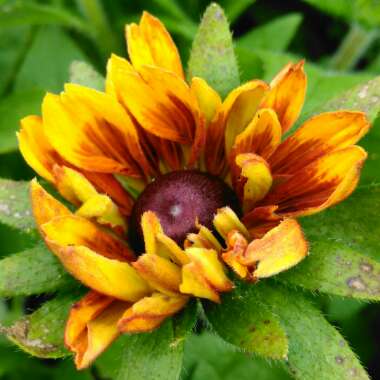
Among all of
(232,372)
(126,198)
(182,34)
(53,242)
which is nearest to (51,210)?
(53,242)

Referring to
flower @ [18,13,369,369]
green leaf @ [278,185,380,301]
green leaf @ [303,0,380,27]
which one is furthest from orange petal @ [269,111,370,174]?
green leaf @ [303,0,380,27]

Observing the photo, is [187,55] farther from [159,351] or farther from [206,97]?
[159,351]

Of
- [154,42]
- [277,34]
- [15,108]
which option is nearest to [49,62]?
[15,108]

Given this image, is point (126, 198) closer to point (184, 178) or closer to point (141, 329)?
point (184, 178)

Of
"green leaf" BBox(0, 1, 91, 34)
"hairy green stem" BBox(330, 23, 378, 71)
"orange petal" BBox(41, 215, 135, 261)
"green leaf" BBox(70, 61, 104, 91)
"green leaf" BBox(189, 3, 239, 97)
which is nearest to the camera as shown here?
"orange petal" BBox(41, 215, 135, 261)

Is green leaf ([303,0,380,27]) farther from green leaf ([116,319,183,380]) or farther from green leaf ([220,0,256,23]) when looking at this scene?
green leaf ([116,319,183,380])

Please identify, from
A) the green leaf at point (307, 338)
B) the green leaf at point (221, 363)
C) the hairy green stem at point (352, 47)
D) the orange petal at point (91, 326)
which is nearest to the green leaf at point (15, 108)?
the green leaf at point (221, 363)
